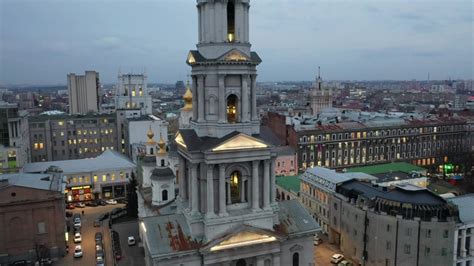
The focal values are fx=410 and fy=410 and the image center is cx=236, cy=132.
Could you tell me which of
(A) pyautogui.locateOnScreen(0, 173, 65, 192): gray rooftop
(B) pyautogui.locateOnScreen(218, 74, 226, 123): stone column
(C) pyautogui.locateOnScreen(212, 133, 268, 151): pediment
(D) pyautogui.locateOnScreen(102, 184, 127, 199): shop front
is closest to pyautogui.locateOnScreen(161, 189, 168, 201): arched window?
(A) pyautogui.locateOnScreen(0, 173, 65, 192): gray rooftop

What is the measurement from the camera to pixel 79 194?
75.1 meters

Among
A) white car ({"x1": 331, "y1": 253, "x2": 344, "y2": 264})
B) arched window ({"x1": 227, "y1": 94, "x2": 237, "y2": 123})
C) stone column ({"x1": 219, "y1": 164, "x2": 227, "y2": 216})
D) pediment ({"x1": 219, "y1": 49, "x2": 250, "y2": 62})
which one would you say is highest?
pediment ({"x1": 219, "y1": 49, "x2": 250, "y2": 62})

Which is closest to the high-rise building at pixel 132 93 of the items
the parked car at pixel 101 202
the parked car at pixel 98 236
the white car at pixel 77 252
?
the parked car at pixel 101 202

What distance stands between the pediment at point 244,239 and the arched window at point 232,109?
29.0 feet

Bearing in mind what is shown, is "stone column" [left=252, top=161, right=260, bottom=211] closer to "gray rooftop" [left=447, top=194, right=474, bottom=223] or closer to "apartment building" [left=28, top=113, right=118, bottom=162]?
"gray rooftop" [left=447, top=194, right=474, bottom=223]

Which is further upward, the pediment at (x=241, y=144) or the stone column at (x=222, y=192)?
the pediment at (x=241, y=144)

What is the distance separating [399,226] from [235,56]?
24.9 metres

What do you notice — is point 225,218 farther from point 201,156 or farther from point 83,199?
point 83,199

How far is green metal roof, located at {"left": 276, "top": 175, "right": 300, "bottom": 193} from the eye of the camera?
6538 centimetres

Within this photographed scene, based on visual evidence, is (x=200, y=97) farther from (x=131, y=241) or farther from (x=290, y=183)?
(x=290, y=183)

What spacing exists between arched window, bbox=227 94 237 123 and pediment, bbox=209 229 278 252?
8834 mm

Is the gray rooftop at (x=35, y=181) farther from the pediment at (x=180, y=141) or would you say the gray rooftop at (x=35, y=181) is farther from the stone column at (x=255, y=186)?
the stone column at (x=255, y=186)

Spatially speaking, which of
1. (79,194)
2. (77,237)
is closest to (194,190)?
(77,237)

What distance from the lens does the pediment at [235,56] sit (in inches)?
1223
